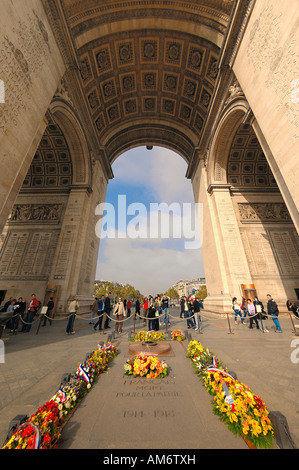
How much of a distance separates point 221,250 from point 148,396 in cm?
1183

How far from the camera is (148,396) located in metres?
3.07

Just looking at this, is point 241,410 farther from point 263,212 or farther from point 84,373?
point 263,212

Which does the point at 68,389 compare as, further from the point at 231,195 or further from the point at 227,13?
the point at 227,13

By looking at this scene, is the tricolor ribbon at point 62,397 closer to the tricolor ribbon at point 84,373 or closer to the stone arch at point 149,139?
the tricolor ribbon at point 84,373

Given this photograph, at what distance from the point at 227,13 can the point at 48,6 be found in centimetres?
1048

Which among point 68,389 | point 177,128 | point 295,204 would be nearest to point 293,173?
point 295,204

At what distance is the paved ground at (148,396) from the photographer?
215 cm

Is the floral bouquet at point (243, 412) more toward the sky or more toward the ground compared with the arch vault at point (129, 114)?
more toward the ground

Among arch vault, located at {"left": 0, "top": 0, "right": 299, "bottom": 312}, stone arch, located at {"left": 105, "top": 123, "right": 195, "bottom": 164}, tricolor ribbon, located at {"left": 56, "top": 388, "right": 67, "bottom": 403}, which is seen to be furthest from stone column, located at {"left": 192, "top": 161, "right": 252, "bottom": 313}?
tricolor ribbon, located at {"left": 56, "top": 388, "right": 67, "bottom": 403}

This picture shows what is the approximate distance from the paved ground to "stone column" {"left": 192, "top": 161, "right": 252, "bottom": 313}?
622cm

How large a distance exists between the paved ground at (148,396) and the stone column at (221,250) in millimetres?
6217

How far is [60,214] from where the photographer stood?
590 inches

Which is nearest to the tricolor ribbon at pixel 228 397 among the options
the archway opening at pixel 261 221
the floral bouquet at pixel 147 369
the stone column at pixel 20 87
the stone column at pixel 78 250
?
the floral bouquet at pixel 147 369

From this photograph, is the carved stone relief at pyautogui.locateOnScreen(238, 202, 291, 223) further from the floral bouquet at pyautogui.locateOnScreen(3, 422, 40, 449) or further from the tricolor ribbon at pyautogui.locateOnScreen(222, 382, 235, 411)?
the floral bouquet at pyautogui.locateOnScreen(3, 422, 40, 449)
